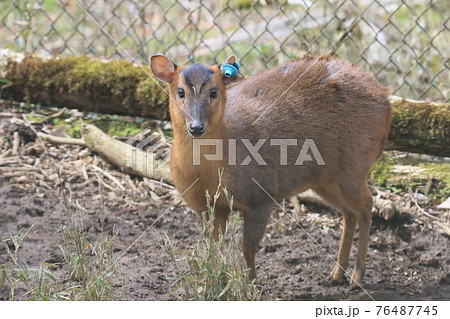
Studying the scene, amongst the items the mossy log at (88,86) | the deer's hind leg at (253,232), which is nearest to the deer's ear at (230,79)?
the deer's hind leg at (253,232)

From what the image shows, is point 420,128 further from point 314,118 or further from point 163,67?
point 163,67

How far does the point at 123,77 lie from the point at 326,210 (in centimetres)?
235

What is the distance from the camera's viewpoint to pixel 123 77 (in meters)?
6.71

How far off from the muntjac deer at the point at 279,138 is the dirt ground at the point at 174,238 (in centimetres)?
27

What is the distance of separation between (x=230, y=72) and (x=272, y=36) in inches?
112

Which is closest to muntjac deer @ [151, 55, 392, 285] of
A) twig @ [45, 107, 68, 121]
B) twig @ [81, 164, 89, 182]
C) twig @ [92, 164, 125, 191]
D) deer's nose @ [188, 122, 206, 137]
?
deer's nose @ [188, 122, 206, 137]

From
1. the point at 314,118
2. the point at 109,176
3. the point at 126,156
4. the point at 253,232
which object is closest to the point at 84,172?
the point at 109,176

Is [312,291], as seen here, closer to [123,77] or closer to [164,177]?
[164,177]

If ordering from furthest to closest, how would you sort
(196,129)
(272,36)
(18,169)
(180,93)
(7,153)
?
1. (272,36)
2. (7,153)
3. (18,169)
4. (180,93)
5. (196,129)

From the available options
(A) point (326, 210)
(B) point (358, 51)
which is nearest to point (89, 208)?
(A) point (326, 210)

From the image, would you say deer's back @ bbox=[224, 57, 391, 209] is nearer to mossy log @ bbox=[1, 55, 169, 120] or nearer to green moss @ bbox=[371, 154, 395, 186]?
green moss @ bbox=[371, 154, 395, 186]

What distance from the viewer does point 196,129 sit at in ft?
13.4

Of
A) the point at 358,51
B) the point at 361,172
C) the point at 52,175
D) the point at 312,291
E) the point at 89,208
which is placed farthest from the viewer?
the point at 358,51

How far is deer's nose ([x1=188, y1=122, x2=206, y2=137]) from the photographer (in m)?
4.09
